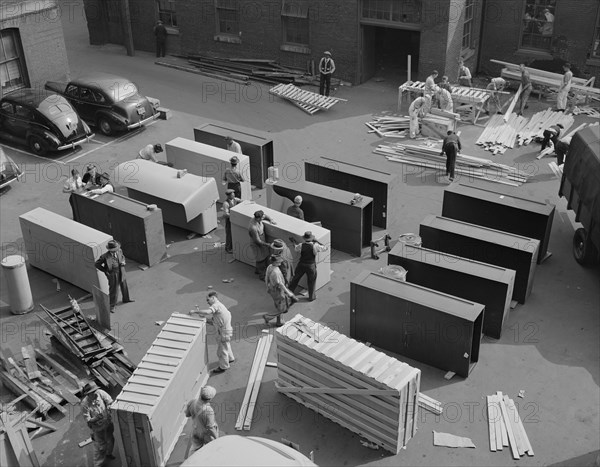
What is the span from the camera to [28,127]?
23.1 meters

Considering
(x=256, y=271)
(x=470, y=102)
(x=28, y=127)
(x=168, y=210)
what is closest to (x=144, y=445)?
(x=256, y=271)

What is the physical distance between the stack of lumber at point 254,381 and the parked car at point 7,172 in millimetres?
10195

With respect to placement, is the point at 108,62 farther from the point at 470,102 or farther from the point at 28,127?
the point at 470,102

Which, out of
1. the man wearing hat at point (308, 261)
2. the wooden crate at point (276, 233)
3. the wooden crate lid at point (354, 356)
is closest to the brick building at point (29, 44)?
the wooden crate at point (276, 233)

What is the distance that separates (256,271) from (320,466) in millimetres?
6140

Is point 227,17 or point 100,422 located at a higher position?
point 227,17

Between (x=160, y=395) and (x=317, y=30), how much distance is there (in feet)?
66.9

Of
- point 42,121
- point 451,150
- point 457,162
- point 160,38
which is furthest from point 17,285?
point 160,38

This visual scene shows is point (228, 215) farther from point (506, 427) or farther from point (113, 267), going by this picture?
point (506, 427)

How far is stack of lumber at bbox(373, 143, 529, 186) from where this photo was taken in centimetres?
2138

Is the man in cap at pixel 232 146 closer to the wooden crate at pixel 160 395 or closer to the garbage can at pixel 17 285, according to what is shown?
the garbage can at pixel 17 285

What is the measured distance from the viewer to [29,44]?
26328 mm

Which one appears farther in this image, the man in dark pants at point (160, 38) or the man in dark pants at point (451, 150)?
the man in dark pants at point (160, 38)

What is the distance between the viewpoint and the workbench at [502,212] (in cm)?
1691
